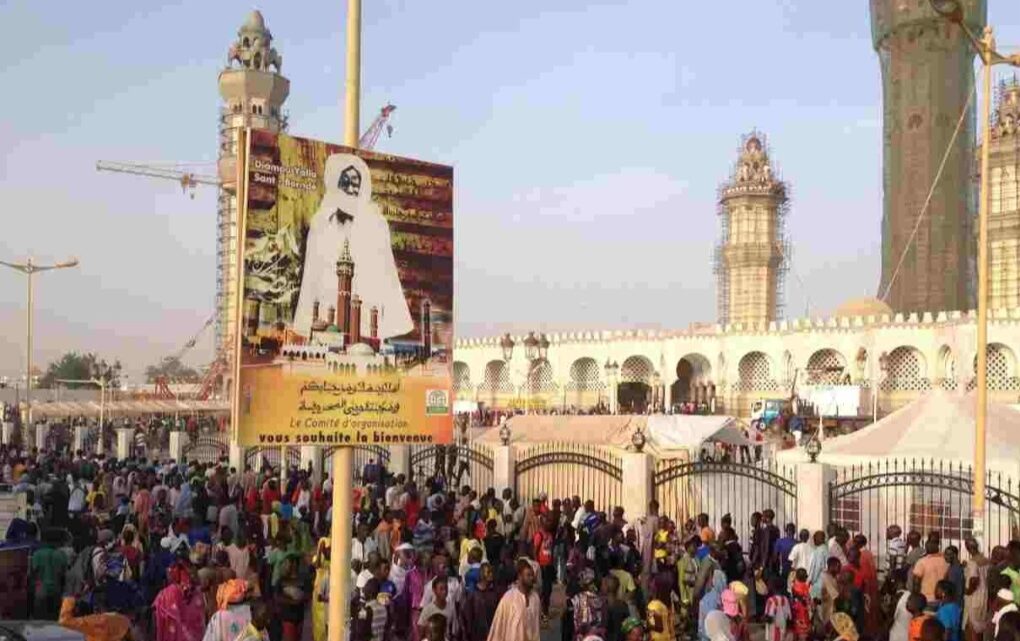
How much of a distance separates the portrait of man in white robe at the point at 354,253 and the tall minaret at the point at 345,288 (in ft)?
0.07

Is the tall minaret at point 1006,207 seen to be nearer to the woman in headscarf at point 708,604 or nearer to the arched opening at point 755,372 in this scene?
the arched opening at point 755,372

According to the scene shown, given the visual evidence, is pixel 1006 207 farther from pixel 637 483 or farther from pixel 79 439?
pixel 79 439

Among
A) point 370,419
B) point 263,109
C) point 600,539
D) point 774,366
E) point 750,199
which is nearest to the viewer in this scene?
point 370,419

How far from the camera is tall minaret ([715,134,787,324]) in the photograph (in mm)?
73375

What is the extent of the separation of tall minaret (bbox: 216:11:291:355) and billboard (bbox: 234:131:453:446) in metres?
73.9

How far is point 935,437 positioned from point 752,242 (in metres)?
60.8

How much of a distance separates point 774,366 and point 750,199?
27631mm

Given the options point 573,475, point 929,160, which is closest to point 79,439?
point 573,475

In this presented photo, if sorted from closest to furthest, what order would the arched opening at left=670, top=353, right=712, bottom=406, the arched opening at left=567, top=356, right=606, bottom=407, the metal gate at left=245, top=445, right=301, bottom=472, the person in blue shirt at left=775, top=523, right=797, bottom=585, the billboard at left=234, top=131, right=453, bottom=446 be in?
1. the billboard at left=234, top=131, right=453, bottom=446
2. the person in blue shirt at left=775, top=523, right=797, bottom=585
3. the metal gate at left=245, top=445, right=301, bottom=472
4. the arched opening at left=670, top=353, right=712, bottom=406
5. the arched opening at left=567, top=356, right=606, bottom=407

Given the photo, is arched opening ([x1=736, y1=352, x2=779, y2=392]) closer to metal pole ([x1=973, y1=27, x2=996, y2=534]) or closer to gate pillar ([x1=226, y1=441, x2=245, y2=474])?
gate pillar ([x1=226, y1=441, x2=245, y2=474])

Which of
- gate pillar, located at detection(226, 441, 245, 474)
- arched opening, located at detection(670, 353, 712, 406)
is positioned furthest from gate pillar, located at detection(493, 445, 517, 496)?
arched opening, located at detection(670, 353, 712, 406)

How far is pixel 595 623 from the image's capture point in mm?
7730

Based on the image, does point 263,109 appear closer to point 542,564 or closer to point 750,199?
point 750,199

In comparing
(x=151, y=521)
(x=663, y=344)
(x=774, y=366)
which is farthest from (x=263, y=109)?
→ (x=151, y=521)
